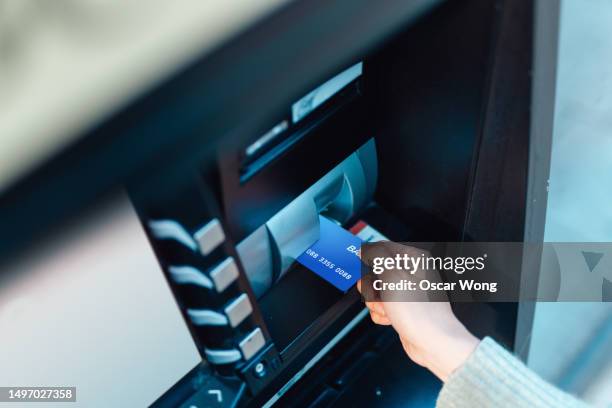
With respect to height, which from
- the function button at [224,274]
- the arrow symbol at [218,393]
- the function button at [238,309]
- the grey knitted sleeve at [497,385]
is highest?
the function button at [224,274]

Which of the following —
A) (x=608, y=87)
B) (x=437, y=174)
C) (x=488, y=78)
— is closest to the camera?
(x=488, y=78)

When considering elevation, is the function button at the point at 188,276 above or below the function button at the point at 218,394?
above

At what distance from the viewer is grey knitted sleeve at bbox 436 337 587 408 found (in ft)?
2.96

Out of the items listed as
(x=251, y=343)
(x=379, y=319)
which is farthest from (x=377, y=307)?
(x=251, y=343)

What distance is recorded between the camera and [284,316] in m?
1.00

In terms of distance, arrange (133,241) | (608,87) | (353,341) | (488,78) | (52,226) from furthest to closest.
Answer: (608,87)
(353,341)
(488,78)
(133,241)
(52,226)

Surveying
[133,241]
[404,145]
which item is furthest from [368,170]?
[133,241]

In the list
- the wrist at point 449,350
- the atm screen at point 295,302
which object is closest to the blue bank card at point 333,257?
the atm screen at point 295,302

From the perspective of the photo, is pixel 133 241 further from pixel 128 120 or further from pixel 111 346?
pixel 128 120

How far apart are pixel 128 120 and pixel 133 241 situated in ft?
0.91

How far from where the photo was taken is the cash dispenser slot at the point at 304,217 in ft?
3.03

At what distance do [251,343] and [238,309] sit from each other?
0.24 ft

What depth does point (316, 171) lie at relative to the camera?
85 centimetres

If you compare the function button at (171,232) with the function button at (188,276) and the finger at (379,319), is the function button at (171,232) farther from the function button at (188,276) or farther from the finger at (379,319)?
the finger at (379,319)
